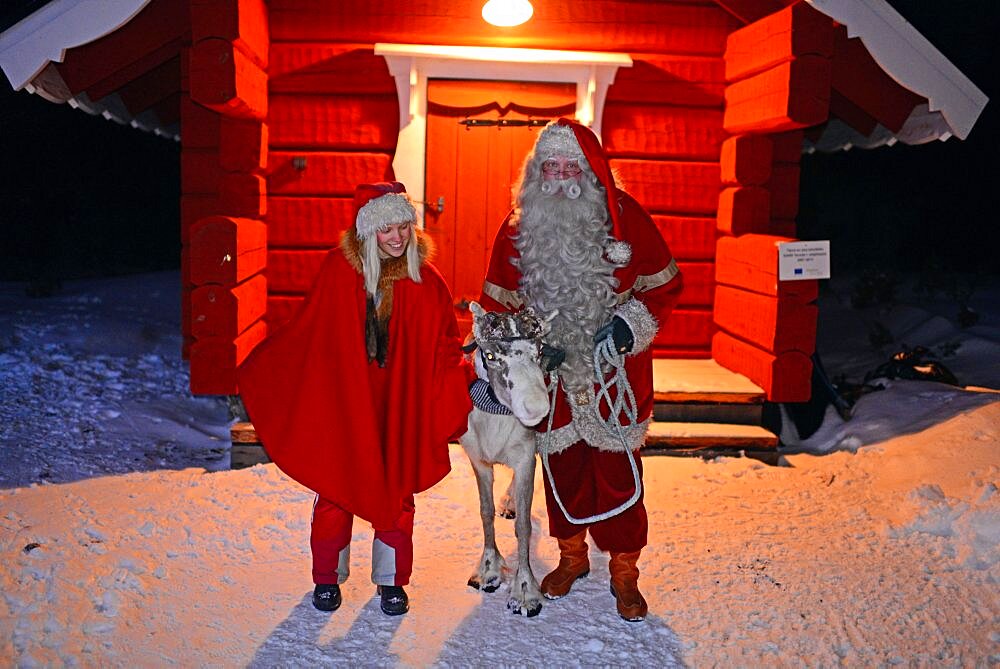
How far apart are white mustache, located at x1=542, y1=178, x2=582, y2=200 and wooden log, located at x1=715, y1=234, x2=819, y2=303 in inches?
103

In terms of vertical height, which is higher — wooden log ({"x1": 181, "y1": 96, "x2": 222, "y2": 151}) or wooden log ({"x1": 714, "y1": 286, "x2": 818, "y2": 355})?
wooden log ({"x1": 181, "y1": 96, "x2": 222, "y2": 151})

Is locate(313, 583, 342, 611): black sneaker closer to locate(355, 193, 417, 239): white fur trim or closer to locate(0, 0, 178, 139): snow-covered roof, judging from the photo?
locate(355, 193, 417, 239): white fur trim

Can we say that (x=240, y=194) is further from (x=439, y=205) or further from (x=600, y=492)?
(x=600, y=492)

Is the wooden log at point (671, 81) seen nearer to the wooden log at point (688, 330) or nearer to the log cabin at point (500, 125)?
the log cabin at point (500, 125)

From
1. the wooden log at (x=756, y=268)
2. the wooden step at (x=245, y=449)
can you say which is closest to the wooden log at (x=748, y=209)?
the wooden log at (x=756, y=268)

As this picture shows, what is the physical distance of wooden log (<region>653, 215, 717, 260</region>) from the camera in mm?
7348

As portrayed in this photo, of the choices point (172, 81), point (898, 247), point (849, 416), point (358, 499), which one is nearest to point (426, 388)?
point (358, 499)

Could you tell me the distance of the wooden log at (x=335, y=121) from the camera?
Answer: 7020mm

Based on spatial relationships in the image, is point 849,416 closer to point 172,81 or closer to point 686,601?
point 686,601

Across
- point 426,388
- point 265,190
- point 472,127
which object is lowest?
point 426,388

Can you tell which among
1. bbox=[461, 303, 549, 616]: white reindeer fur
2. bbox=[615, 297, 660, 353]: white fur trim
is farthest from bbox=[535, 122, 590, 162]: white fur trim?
bbox=[461, 303, 549, 616]: white reindeer fur

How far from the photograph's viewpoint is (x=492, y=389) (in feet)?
12.5

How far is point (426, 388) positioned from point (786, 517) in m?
2.50

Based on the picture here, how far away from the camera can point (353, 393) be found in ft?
12.4
